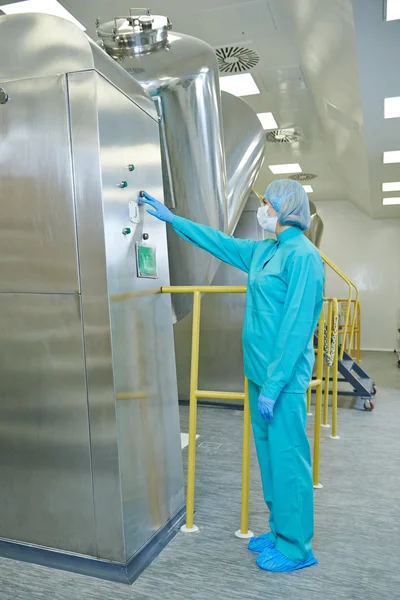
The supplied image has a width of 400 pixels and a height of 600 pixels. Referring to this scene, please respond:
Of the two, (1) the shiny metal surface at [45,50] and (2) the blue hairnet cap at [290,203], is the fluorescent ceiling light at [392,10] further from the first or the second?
(1) the shiny metal surface at [45,50]

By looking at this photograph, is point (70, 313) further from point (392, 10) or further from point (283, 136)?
point (283, 136)

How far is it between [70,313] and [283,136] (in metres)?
5.76

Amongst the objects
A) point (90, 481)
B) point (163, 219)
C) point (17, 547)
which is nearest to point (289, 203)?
point (163, 219)

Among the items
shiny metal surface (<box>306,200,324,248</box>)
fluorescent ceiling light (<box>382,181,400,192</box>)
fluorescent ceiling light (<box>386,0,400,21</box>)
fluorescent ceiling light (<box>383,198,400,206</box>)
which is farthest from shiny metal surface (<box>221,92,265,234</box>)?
fluorescent ceiling light (<box>383,198,400,206</box>)

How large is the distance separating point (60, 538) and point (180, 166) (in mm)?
2051

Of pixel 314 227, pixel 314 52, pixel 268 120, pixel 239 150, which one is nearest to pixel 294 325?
pixel 239 150

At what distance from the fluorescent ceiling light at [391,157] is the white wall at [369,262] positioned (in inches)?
179

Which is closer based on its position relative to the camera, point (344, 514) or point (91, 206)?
point (91, 206)

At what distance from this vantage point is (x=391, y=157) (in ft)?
22.3

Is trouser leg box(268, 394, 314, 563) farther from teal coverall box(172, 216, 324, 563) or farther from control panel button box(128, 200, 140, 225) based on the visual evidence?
control panel button box(128, 200, 140, 225)

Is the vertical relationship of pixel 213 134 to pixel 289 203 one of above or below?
above

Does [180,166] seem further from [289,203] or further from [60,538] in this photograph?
[60,538]

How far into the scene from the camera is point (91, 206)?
6.32ft

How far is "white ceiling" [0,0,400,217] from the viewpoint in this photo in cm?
366
